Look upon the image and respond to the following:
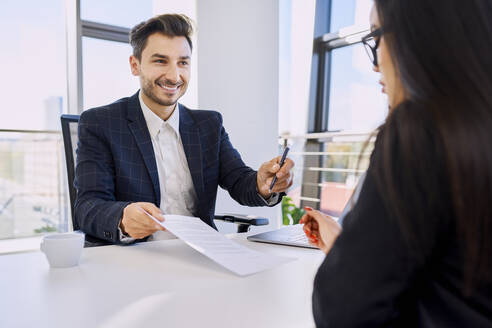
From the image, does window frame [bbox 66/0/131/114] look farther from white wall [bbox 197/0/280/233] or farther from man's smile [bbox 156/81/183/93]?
man's smile [bbox 156/81/183/93]

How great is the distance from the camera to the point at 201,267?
904 millimetres

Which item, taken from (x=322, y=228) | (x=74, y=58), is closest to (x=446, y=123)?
(x=322, y=228)

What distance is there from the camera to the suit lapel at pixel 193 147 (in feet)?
5.25

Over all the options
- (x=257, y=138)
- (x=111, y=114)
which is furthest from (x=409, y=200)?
(x=257, y=138)

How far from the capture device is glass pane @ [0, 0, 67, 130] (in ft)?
9.37

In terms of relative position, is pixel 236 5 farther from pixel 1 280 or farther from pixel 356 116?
pixel 1 280

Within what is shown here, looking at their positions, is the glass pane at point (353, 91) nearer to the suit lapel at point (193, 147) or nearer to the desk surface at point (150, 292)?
the suit lapel at point (193, 147)

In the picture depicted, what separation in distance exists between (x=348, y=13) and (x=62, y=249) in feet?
10.6

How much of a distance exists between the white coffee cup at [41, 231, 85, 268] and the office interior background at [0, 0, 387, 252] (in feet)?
6.14

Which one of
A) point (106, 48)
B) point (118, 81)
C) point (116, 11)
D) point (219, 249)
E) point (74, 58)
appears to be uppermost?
point (116, 11)

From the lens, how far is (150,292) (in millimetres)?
738

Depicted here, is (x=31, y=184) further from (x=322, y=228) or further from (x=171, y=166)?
(x=322, y=228)

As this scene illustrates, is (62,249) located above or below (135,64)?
below

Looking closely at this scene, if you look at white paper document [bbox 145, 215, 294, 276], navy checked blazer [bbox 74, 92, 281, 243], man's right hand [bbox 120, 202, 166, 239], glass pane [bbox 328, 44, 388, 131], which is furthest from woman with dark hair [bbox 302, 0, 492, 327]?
glass pane [bbox 328, 44, 388, 131]
